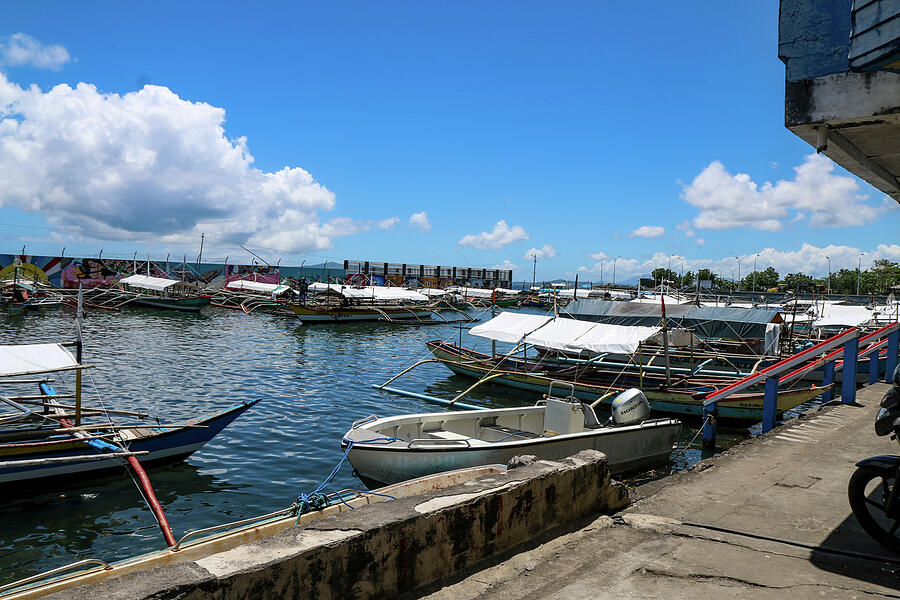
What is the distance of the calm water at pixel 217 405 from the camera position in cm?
959

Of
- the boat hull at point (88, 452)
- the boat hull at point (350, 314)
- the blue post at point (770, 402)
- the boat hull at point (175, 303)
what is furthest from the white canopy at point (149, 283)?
the blue post at point (770, 402)

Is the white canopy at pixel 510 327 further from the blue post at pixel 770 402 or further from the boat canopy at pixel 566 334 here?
the blue post at pixel 770 402

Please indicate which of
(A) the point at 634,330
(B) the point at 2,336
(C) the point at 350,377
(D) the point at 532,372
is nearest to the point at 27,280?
→ (B) the point at 2,336

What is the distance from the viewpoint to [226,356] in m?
28.0

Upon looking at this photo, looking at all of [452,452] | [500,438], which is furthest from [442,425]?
[452,452]

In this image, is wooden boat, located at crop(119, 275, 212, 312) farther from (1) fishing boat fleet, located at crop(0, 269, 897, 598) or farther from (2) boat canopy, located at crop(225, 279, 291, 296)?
(1) fishing boat fleet, located at crop(0, 269, 897, 598)

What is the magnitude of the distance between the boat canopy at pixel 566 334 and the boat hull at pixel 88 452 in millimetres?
10798

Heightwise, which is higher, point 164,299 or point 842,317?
point 842,317

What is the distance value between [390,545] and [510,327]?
17.7m

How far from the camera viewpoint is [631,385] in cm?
1986

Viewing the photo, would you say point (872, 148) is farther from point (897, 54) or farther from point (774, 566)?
point (774, 566)

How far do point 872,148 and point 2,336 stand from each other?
37.2 meters

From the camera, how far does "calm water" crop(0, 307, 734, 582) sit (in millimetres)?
9586

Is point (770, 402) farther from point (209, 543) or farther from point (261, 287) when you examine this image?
point (261, 287)
